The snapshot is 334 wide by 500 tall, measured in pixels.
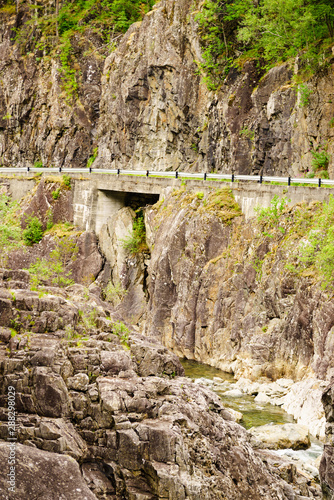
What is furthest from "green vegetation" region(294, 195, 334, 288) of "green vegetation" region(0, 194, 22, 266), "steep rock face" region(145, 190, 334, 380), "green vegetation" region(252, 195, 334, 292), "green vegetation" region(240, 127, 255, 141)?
"green vegetation" region(0, 194, 22, 266)

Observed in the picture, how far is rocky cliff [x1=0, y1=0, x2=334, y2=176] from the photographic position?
36391 millimetres

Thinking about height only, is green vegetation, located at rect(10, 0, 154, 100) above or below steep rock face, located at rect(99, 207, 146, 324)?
above

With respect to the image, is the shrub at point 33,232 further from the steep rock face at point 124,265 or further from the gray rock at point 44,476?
the gray rock at point 44,476

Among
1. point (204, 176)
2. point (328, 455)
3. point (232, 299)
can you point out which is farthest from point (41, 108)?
point (328, 455)

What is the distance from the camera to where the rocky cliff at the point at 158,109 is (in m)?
36.4

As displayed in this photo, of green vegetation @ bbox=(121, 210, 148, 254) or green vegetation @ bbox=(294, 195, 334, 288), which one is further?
green vegetation @ bbox=(121, 210, 148, 254)

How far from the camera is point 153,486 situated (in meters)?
13.1

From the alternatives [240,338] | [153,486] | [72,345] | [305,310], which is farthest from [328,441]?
[240,338]

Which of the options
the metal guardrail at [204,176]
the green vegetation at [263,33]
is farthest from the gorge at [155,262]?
the green vegetation at [263,33]

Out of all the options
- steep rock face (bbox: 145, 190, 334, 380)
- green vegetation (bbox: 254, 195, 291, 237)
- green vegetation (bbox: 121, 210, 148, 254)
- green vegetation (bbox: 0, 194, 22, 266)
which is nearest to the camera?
steep rock face (bbox: 145, 190, 334, 380)

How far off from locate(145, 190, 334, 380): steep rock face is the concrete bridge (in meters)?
1.34

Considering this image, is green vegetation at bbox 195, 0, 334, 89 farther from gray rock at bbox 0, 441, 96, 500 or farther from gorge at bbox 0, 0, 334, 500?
gray rock at bbox 0, 441, 96, 500

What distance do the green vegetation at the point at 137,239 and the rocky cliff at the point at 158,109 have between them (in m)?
7.29

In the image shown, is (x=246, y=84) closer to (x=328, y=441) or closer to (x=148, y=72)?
(x=148, y=72)
